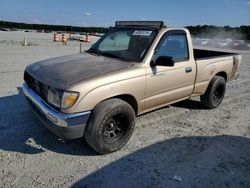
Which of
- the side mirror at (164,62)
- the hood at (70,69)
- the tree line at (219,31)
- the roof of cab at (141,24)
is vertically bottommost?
the hood at (70,69)

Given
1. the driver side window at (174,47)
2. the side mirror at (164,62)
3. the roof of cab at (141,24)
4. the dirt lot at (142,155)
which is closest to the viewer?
the dirt lot at (142,155)

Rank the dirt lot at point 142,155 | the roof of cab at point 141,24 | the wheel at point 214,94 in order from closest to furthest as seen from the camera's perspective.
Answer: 1. the dirt lot at point 142,155
2. the roof of cab at point 141,24
3. the wheel at point 214,94

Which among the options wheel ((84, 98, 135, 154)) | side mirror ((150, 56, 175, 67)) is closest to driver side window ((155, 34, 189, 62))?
side mirror ((150, 56, 175, 67))

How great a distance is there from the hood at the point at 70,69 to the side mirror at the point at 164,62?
0.49 meters

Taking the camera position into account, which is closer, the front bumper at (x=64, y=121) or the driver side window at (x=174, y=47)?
the front bumper at (x=64, y=121)

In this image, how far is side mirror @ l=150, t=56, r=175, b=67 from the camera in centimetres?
415

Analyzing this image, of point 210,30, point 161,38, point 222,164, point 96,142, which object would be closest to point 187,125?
point 222,164

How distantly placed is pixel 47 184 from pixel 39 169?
36cm

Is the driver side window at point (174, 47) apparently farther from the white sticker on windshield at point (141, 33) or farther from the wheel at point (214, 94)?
the wheel at point (214, 94)

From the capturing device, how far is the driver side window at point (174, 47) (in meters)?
4.47

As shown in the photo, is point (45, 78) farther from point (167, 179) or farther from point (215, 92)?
point (215, 92)

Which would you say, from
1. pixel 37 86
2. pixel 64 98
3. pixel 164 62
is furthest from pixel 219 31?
pixel 64 98

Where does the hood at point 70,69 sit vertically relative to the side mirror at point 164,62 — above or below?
below

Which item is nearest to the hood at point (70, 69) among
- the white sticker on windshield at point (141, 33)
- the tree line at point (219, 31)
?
the white sticker on windshield at point (141, 33)
